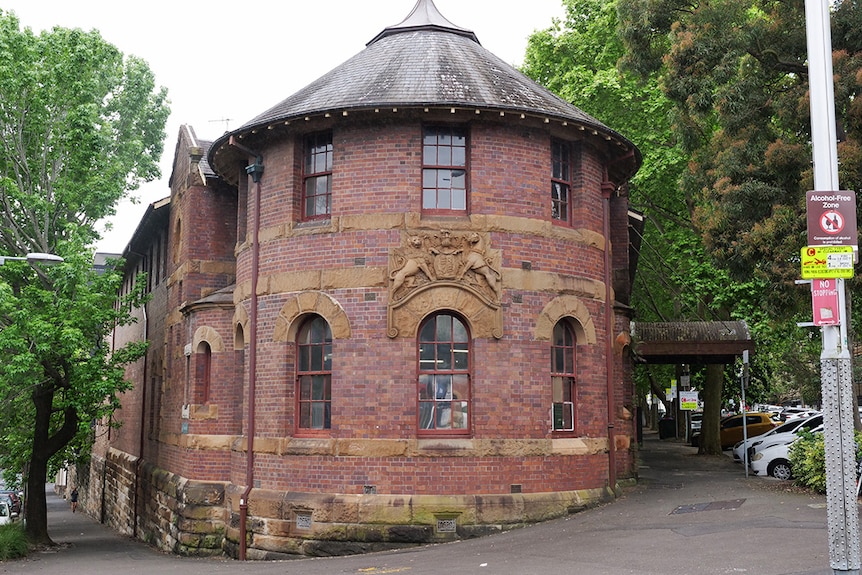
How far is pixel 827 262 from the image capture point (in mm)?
8766

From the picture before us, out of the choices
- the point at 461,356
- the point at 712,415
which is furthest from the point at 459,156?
the point at 712,415

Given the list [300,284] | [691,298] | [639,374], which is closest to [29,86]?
[300,284]

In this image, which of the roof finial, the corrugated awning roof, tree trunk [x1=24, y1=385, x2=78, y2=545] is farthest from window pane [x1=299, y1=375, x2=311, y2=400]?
tree trunk [x1=24, y1=385, x2=78, y2=545]

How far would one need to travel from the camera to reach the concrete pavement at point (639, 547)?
1161cm

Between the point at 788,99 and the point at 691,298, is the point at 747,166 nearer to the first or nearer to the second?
the point at 788,99

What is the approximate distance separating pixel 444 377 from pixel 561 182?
4.41 m

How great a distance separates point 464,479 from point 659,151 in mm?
16043

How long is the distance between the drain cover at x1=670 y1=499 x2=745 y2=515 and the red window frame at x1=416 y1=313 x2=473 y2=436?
396cm

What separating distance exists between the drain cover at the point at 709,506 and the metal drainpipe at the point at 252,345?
7.51 metres

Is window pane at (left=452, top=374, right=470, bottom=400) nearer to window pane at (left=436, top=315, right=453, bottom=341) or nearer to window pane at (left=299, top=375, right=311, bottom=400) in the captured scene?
window pane at (left=436, top=315, right=453, bottom=341)

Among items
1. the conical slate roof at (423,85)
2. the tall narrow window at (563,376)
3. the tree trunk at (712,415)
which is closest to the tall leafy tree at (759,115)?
the conical slate roof at (423,85)

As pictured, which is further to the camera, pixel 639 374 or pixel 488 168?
pixel 639 374

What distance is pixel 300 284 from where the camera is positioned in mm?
16328

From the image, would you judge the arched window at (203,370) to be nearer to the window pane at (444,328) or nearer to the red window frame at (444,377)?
the red window frame at (444,377)
